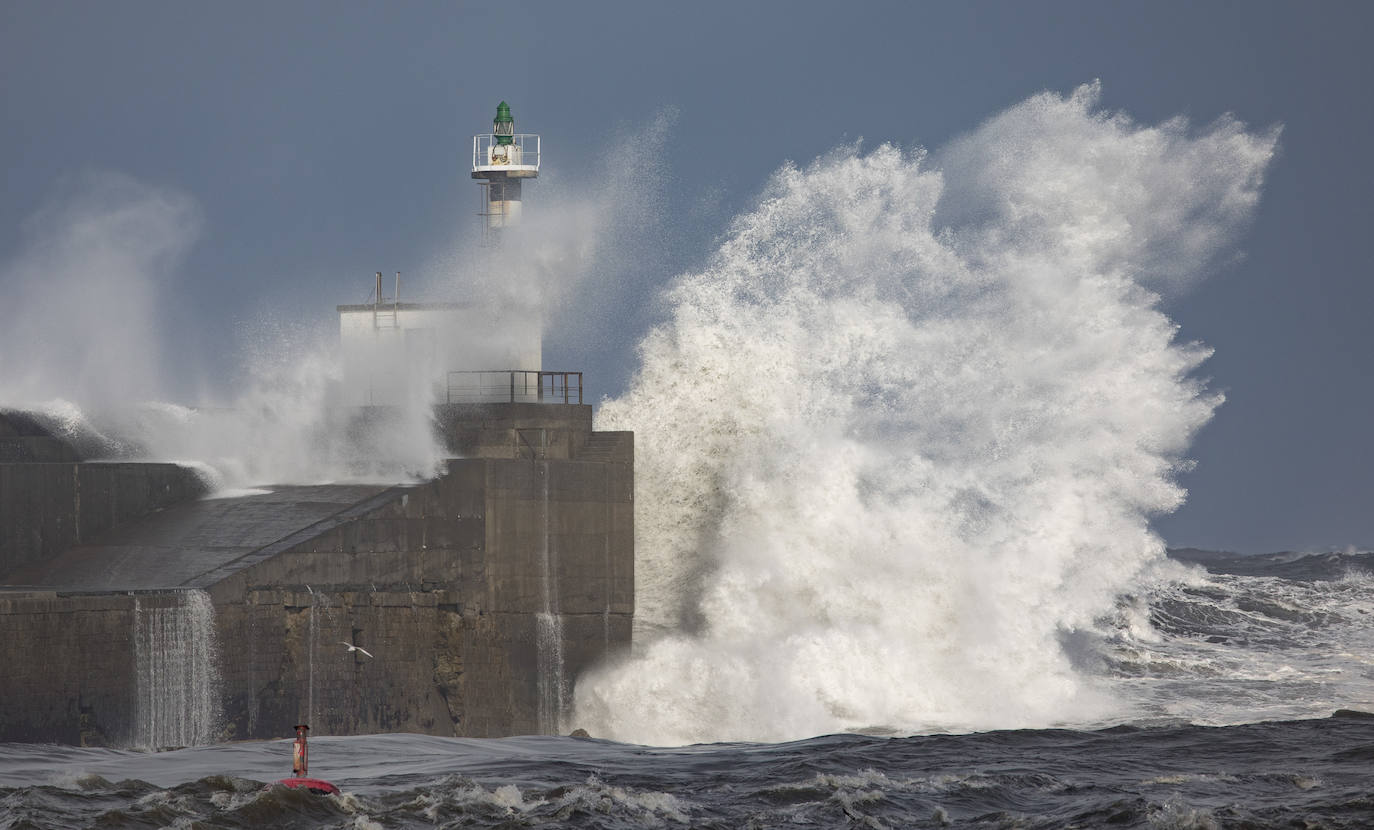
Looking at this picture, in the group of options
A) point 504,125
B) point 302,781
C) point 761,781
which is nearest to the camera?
point 302,781

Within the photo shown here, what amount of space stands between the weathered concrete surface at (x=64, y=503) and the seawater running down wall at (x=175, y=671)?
3316 mm

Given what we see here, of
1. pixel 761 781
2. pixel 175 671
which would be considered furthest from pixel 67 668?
pixel 761 781

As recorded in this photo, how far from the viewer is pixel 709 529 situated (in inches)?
1082

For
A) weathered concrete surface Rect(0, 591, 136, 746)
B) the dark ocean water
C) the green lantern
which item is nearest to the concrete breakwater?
weathered concrete surface Rect(0, 591, 136, 746)

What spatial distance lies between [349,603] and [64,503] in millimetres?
3945

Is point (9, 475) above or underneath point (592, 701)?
above

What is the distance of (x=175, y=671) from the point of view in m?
18.2

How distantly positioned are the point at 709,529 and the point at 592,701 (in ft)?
15.6

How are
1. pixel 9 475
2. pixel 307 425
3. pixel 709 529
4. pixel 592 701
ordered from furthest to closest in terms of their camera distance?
pixel 709 529 → pixel 307 425 → pixel 592 701 → pixel 9 475

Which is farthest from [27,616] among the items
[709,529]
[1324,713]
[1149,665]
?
[1149,665]

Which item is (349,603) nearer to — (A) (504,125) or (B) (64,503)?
(B) (64,503)

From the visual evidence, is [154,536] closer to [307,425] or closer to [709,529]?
[307,425]

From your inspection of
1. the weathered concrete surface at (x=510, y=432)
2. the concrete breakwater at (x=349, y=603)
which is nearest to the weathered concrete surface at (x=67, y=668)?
the concrete breakwater at (x=349, y=603)

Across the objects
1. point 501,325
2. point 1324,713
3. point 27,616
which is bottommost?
point 1324,713
